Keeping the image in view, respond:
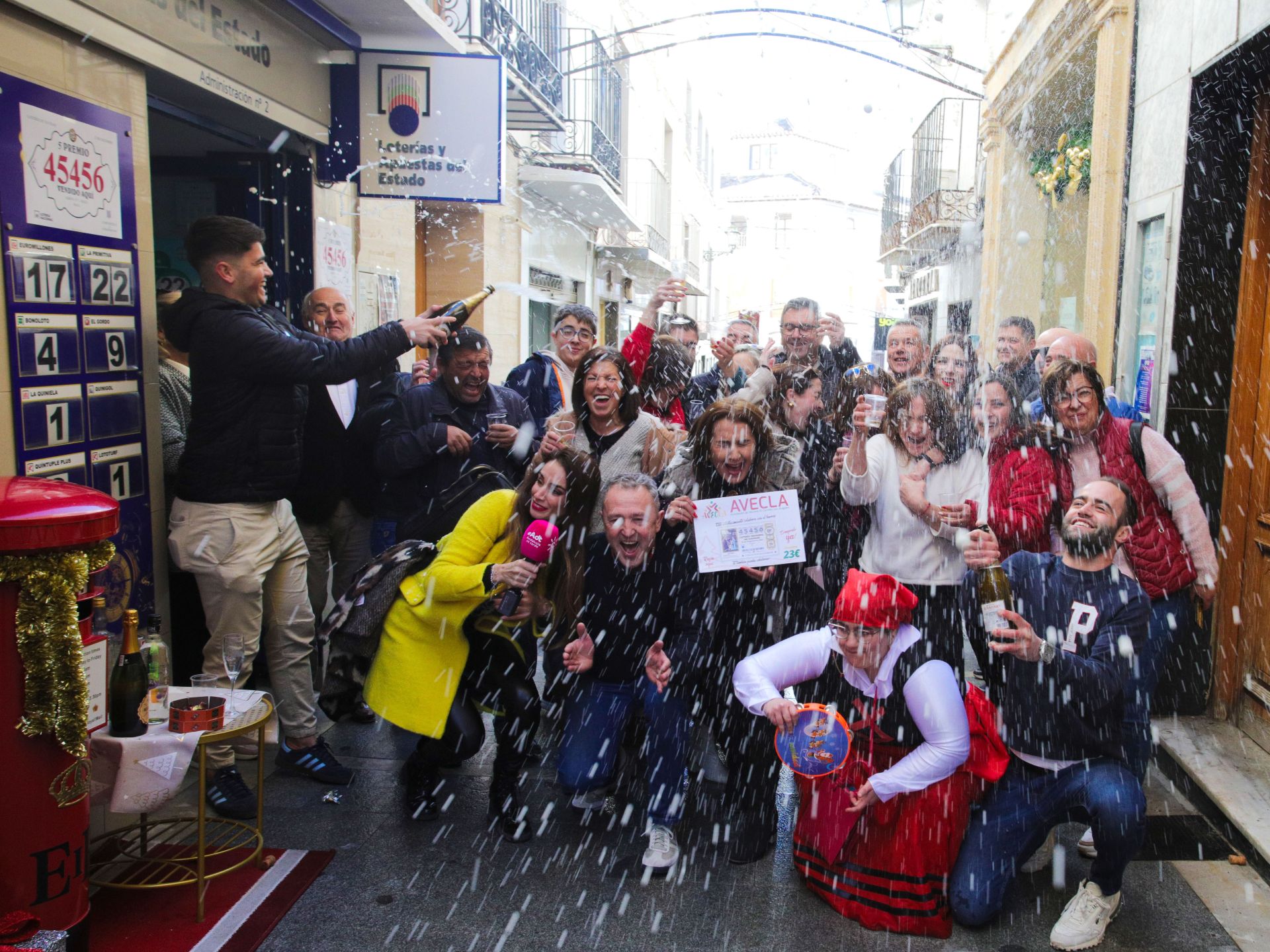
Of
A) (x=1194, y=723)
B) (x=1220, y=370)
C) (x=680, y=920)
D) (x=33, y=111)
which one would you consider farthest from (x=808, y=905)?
(x=33, y=111)

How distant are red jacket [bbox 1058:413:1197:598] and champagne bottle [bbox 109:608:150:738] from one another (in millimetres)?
3834

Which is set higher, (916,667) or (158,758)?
(916,667)

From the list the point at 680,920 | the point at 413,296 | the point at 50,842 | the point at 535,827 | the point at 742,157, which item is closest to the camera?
the point at 50,842

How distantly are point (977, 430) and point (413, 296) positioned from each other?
18.9 feet

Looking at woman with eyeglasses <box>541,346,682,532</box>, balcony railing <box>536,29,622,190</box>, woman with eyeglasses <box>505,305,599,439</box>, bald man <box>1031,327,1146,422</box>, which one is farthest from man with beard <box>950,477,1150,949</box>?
balcony railing <box>536,29,622,190</box>

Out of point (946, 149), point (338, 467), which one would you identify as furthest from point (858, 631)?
point (946, 149)

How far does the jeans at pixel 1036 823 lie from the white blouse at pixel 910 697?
11.8 inches

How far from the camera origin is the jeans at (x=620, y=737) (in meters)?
3.88

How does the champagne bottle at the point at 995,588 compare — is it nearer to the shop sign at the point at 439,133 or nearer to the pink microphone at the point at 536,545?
the pink microphone at the point at 536,545

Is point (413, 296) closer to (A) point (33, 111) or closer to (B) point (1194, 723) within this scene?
(A) point (33, 111)

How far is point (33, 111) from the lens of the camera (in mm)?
3635

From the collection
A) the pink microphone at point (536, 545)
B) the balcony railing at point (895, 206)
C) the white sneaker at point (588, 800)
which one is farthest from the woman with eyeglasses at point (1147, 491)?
the balcony railing at point (895, 206)

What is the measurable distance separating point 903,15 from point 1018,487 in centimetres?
996

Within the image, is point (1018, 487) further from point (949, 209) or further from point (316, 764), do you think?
point (949, 209)
